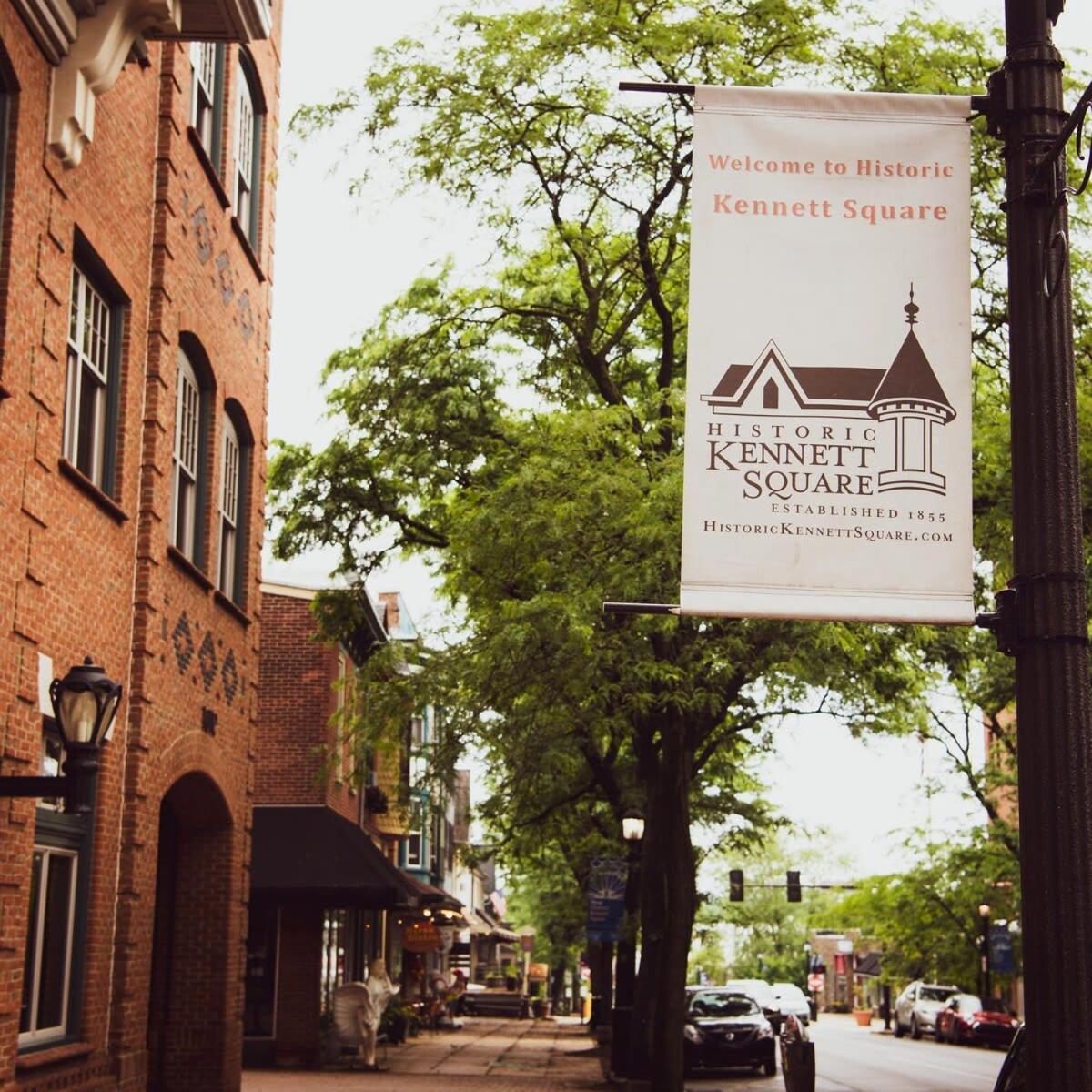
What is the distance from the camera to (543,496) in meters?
A: 17.3

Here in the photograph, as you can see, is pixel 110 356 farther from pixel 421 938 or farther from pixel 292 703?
pixel 421 938

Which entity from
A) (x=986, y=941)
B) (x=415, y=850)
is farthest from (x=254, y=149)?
(x=986, y=941)

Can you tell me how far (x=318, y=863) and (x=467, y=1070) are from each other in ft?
14.0

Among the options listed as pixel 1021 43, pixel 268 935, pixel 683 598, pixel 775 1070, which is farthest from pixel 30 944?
pixel 775 1070

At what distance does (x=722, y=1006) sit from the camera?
104 ft

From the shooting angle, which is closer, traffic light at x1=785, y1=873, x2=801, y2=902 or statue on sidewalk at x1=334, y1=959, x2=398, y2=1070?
statue on sidewalk at x1=334, y1=959, x2=398, y2=1070

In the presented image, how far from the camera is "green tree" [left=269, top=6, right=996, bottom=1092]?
17109mm

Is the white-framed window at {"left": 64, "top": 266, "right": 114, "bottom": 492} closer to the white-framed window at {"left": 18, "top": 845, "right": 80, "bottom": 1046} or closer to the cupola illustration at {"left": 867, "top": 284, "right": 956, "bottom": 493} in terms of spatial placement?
the white-framed window at {"left": 18, "top": 845, "right": 80, "bottom": 1046}

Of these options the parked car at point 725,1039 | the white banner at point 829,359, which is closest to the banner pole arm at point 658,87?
the white banner at point 829,359

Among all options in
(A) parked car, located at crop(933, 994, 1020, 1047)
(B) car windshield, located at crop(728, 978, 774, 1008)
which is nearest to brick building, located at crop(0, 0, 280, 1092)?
(A) parked car, located at crop(933, 994, 1020, 1047)

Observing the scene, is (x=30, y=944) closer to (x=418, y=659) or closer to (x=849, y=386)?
(x=849, y=386)

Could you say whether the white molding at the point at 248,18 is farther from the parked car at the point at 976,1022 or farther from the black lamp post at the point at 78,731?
the parked car at the point at 976,1022

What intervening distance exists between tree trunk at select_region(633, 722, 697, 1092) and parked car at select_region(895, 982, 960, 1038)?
89.6 ft

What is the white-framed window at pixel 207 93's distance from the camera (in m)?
15.6
